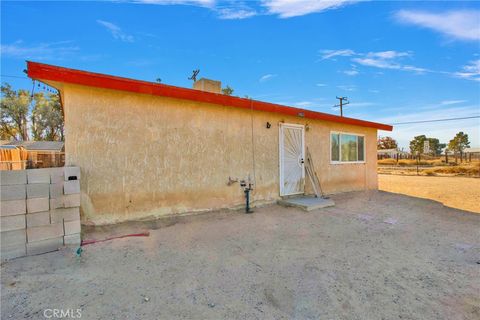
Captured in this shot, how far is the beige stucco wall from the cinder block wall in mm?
719

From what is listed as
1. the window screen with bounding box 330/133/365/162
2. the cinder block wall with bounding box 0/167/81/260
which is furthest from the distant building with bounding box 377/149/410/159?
the cinder block wall with bounding box 0/167/81/260

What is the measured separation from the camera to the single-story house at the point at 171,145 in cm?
392

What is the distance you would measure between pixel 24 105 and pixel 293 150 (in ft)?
74.1

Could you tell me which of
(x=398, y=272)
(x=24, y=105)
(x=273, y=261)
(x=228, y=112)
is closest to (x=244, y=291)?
(x=273, y=261)

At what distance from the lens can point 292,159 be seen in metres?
6.88

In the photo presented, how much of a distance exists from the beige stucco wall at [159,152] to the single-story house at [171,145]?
0.05 ft

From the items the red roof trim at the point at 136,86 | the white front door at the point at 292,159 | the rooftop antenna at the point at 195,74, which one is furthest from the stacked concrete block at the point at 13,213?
the rooftop antenna at the point at 195,74

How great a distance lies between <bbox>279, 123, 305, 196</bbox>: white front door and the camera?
21.7 ft

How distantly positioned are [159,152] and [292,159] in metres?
3.89

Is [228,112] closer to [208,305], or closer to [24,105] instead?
[208,305]

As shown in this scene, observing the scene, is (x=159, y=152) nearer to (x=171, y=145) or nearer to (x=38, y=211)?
(x=171, y=145)

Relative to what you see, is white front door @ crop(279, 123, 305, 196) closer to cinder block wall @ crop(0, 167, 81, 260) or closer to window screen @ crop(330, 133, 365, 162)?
window screen @ crop(330, 133, 365, 162)

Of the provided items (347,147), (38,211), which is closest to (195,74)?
(347,147)

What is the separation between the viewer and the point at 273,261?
3055 mm
